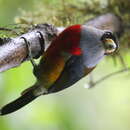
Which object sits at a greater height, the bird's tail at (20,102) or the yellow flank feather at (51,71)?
the yellow flank feather at (51,71)

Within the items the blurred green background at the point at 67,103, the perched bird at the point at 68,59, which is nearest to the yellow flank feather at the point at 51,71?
the perched bird at the point at 68,59

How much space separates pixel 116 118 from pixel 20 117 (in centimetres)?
73

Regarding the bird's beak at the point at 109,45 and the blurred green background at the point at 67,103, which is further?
the blurred green background at the point at 67,103

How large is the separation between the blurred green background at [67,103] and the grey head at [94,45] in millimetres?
764

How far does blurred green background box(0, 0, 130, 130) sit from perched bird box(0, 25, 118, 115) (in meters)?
0.77

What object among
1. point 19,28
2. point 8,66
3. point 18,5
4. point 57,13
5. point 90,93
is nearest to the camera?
point 8,66

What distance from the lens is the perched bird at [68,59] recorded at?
876 millimetres

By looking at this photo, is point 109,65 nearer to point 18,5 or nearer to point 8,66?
point 18,5

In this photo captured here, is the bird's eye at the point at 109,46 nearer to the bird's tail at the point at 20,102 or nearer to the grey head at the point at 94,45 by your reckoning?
the grey head at the point at 94,45

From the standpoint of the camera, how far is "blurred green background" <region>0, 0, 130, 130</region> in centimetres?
224

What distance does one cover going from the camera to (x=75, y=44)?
0.90 meters

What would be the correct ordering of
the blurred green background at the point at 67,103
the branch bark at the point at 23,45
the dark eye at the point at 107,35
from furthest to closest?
the blurred green background at the point at 67,103, the dark eye at the point at 107,35, the branch bark at the point at 23,45

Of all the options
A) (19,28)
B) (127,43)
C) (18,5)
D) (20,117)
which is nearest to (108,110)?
(20,117)

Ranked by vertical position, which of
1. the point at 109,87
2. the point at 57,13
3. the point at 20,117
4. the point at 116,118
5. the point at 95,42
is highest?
the point at 95,42
